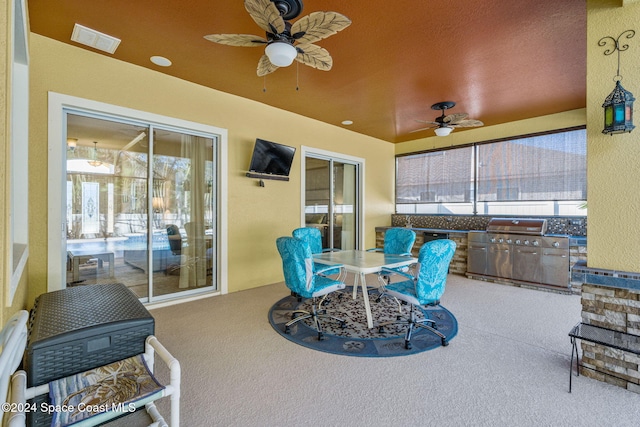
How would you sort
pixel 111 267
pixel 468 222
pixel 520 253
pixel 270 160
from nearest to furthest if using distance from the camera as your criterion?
pixel 111 267
pixel 270 160
pixel 520 253
pixel 468 222

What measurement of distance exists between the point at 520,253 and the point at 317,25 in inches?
189

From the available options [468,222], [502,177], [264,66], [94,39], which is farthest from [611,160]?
[94,39]

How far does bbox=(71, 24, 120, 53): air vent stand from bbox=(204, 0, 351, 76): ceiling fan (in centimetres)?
146

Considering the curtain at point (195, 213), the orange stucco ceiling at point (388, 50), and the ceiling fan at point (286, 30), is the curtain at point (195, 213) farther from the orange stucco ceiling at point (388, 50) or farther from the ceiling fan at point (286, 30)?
the ceiling fan at point (286, 30)

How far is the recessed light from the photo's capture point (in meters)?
3.33

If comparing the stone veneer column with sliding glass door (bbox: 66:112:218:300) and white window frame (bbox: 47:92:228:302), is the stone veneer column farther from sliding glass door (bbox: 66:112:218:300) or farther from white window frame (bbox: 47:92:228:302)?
white window frame (bbox: 47:92:228:302)

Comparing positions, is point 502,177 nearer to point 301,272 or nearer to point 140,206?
point 301,272

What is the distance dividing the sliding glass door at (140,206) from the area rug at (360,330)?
1.53 meters


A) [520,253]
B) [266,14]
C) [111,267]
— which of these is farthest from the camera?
[520,253]

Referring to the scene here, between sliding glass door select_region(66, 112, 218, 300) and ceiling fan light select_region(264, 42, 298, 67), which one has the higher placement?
ceiling fan light select_region(264, 42, 298, 67)

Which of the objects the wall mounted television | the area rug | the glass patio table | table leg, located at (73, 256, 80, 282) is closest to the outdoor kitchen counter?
the area rug

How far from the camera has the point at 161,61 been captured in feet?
11.1

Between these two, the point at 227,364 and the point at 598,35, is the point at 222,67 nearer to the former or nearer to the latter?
the point at 227,364

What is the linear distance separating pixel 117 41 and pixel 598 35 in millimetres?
4206
